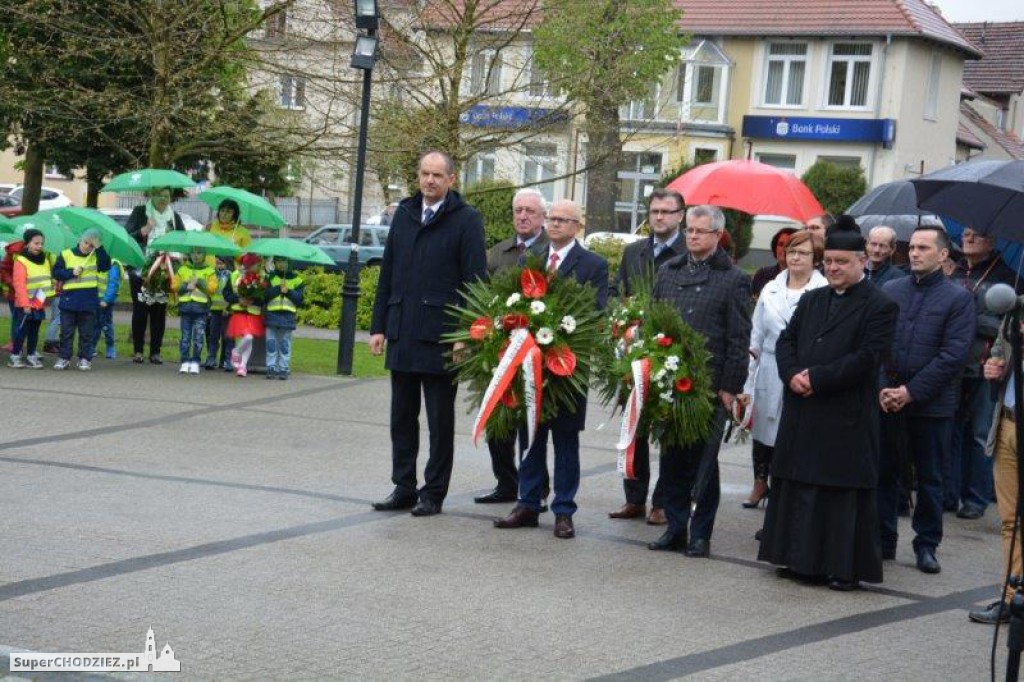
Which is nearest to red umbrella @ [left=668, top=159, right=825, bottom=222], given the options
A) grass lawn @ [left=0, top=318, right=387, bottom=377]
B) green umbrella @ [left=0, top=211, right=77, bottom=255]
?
grass lawn @ [left=0, top=318, right=387, bottom=377]

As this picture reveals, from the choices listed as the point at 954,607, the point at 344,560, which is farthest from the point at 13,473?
the point at 954,607

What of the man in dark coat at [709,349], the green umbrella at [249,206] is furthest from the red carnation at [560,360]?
the green umbrella at [249,206]

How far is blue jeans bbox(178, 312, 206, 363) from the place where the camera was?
56.2ft

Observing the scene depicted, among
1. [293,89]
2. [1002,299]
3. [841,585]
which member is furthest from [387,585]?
[293,89]

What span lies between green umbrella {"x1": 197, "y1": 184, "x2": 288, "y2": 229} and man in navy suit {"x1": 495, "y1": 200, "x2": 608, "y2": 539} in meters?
7.88

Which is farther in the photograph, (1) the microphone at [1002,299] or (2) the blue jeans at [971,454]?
(2) the blue jeans at [971,454]

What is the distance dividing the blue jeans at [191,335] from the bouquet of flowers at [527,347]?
27.5 feet

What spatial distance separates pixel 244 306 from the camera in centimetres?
1703

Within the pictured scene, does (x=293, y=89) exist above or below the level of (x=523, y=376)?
above

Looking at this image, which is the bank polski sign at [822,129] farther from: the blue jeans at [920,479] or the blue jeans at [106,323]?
the blue jeans at [920,479]

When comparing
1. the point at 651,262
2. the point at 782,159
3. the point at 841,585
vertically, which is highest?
the point at 782,159

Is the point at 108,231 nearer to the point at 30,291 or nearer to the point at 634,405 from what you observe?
the point at 30,291

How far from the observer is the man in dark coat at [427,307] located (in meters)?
9.80

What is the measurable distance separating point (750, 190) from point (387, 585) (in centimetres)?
699
